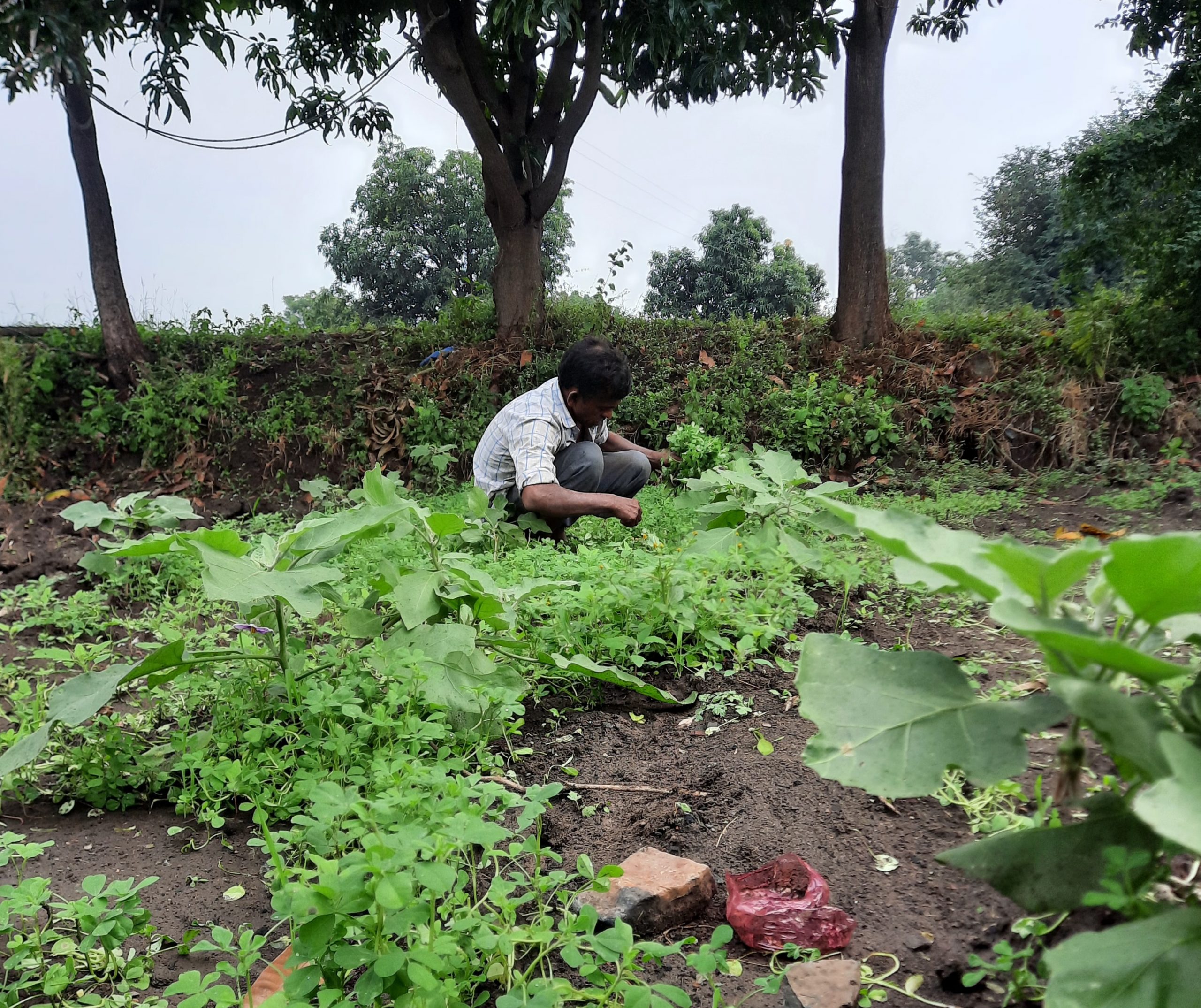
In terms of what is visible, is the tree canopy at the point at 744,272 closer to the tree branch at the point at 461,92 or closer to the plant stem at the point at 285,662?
the tree branch at the point at 461,92

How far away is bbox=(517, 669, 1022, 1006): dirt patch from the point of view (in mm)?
1349

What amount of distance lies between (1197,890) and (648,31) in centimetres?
777

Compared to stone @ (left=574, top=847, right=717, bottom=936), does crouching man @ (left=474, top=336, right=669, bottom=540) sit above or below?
above

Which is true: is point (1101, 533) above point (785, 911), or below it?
above

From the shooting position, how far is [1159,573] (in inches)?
28.2

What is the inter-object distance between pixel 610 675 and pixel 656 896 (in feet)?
2.98

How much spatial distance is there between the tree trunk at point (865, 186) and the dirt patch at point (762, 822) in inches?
266

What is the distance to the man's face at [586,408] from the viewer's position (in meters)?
4.27

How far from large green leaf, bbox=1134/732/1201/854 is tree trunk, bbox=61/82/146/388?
9.07 m

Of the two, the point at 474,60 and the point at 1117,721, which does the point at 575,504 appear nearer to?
the point at 1117,721

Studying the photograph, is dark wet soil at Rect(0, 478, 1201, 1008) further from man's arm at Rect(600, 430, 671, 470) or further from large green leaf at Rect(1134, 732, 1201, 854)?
man's arm at Rect(600, 430, 671, 470)

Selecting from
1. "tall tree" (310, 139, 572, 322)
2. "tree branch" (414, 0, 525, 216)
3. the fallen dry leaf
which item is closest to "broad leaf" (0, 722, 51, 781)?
the fallen dry leaf

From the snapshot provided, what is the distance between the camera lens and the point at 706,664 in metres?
2.57

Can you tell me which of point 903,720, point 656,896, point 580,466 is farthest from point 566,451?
point 903,720
